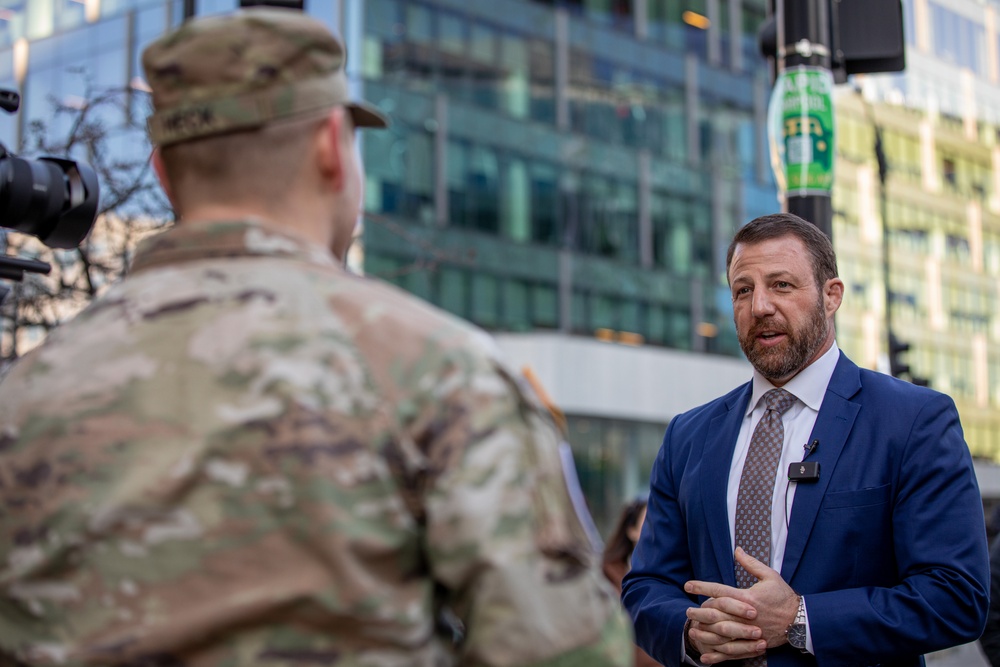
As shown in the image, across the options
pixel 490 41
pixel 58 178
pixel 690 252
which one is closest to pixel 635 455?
pixel 690 252

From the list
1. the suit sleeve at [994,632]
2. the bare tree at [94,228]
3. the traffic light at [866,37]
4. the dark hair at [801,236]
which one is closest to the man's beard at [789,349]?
the dark hair at [801,236]

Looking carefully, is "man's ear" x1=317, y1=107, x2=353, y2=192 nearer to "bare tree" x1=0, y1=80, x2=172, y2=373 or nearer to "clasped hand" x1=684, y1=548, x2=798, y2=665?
"clasped hand" x1=684, y1=548, x2=798, y2=665

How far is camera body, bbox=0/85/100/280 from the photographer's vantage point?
164 inches

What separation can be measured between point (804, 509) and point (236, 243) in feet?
6.06

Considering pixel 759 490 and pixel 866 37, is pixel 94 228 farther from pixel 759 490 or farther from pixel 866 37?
pixel 759 490

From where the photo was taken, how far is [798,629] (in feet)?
10.9

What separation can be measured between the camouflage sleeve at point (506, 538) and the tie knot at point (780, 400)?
1.82 m

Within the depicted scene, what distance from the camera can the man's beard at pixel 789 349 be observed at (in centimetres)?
371

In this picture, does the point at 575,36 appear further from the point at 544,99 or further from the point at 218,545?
the point at 218,545

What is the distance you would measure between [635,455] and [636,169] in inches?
349

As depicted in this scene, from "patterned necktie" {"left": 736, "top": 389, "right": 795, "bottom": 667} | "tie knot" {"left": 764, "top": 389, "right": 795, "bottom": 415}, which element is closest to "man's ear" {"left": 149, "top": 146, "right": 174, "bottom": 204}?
"patterned necktie" {"left": 736, "top": 389, "right": 795, "bottom": 667}

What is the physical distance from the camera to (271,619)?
1.92 metres

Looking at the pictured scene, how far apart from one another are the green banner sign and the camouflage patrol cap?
386cm

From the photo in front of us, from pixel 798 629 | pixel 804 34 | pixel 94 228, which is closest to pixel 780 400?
pixel 798 629
